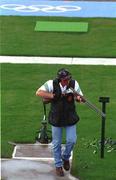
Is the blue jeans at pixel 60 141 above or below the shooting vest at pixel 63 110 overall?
below

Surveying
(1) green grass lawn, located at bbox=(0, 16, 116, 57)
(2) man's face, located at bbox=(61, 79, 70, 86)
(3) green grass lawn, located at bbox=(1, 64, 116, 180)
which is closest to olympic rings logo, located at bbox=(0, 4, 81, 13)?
(1) green grass lawn, located at bbox=(0, 16, 116, 57)

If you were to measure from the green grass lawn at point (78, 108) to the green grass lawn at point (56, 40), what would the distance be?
1421 millimetres

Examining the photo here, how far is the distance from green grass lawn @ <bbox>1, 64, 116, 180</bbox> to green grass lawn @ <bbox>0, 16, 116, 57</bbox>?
1.42m

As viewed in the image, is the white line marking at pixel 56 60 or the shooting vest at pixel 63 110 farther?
the white line marking at pixel 56 60

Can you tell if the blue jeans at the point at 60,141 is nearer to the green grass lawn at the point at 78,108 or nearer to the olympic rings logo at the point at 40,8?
the green grass lawn at the point at 78,108

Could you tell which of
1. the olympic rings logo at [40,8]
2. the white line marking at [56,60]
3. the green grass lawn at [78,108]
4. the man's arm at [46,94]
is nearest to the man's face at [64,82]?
the man's arm at [46,94]

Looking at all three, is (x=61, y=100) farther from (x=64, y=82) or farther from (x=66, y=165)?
(x=66, y=165)

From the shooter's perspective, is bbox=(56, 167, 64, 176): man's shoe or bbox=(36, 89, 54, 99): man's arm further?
bbox=(56, 167, 64, 176): man's shoe

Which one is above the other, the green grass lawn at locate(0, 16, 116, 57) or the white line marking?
the green grass lawn at locate(0, 16, 116, 57)

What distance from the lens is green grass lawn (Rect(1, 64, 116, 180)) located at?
10.2 meters

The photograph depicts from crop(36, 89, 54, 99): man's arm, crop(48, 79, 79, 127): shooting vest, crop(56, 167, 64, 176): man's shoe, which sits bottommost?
crop(56, 167, 64, 176): man's shoe

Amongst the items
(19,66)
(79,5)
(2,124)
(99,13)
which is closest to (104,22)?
(99,13)

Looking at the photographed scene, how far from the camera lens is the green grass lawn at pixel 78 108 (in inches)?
403

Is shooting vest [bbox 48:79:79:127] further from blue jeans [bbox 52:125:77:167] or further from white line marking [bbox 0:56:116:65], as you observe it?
white line marking [bbox 0:56:116:65]
